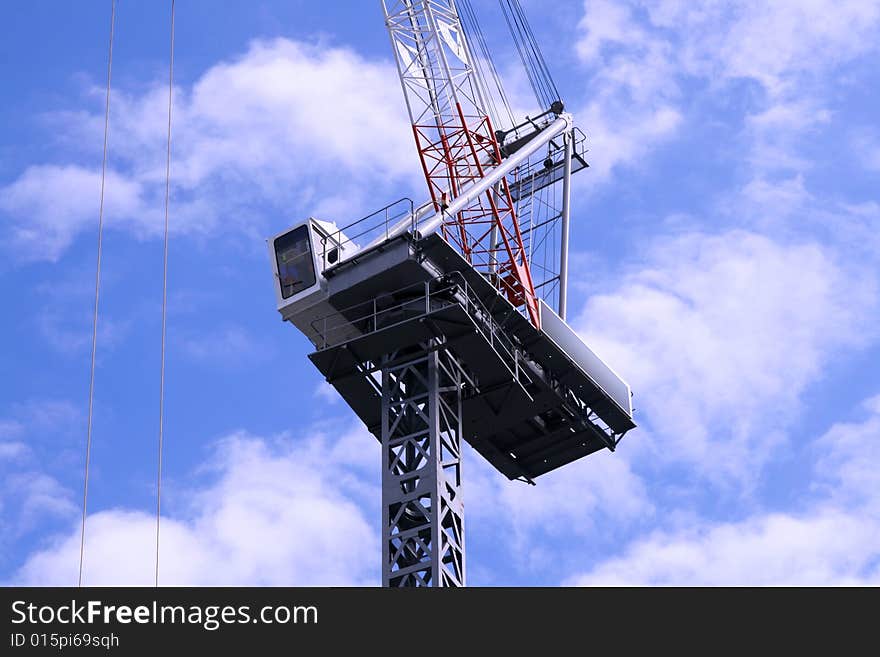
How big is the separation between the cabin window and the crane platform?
116cm

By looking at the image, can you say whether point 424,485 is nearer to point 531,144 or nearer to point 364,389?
point 364,389

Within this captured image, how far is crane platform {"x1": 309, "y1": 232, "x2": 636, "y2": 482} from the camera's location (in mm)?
57938

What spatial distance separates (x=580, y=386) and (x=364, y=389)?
8438 millimetres

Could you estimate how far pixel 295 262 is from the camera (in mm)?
60531

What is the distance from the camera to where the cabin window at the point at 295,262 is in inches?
2362

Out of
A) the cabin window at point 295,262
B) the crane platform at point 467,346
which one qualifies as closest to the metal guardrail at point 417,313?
the crane platform at point 467,346

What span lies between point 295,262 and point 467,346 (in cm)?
718

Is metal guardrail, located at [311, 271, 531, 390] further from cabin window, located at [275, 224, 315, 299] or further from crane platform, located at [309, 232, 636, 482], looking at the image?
cabin window, located at [275, 224, 315, 299]

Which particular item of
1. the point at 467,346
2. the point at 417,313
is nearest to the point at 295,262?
the point at 417,313

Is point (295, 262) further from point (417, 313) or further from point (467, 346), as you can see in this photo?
point (467, 346)

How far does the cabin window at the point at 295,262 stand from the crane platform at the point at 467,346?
3.80 ft

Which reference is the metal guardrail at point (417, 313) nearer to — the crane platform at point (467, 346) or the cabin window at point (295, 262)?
the crane platform at point (467, 346)
